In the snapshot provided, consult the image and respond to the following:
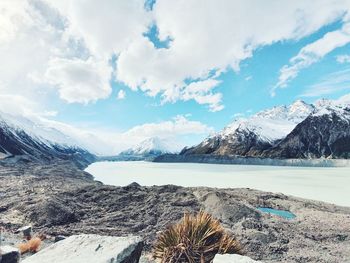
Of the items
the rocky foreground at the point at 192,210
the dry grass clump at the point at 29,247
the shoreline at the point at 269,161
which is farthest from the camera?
the shoreline at the point at 269,161

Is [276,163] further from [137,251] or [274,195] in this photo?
[137,251]

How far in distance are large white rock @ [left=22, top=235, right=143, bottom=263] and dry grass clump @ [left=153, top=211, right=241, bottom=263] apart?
1802 mm

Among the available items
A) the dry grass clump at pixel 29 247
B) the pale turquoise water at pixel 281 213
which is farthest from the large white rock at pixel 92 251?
the pale turquoise water at pixel 281 213

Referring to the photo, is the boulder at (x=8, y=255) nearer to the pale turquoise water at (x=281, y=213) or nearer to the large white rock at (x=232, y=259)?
the large white rock at (x=232, y=259)

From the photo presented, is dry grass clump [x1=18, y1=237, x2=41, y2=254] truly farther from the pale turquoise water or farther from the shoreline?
the shoreline

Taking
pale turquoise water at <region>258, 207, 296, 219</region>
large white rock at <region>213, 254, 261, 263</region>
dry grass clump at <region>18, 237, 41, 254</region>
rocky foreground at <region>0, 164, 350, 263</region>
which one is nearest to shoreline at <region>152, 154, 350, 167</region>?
rocky foreground at <region>0, 164, 350, 263</region>

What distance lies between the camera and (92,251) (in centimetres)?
647

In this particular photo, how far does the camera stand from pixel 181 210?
1182 inches

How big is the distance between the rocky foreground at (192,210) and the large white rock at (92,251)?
38.8ft

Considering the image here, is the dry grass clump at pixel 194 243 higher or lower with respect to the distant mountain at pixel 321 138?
lower

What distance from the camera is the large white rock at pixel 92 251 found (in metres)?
6.19

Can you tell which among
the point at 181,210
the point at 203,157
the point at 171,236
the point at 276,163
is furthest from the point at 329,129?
the point at 171,236

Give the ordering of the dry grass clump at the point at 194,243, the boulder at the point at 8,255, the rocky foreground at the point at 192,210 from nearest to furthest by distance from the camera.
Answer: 1. the boulder at the point at 8,255
2. the dry grass clump at the point at 194,243
3. the rocky foreground at the point at 192,210

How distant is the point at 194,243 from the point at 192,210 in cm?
2276
